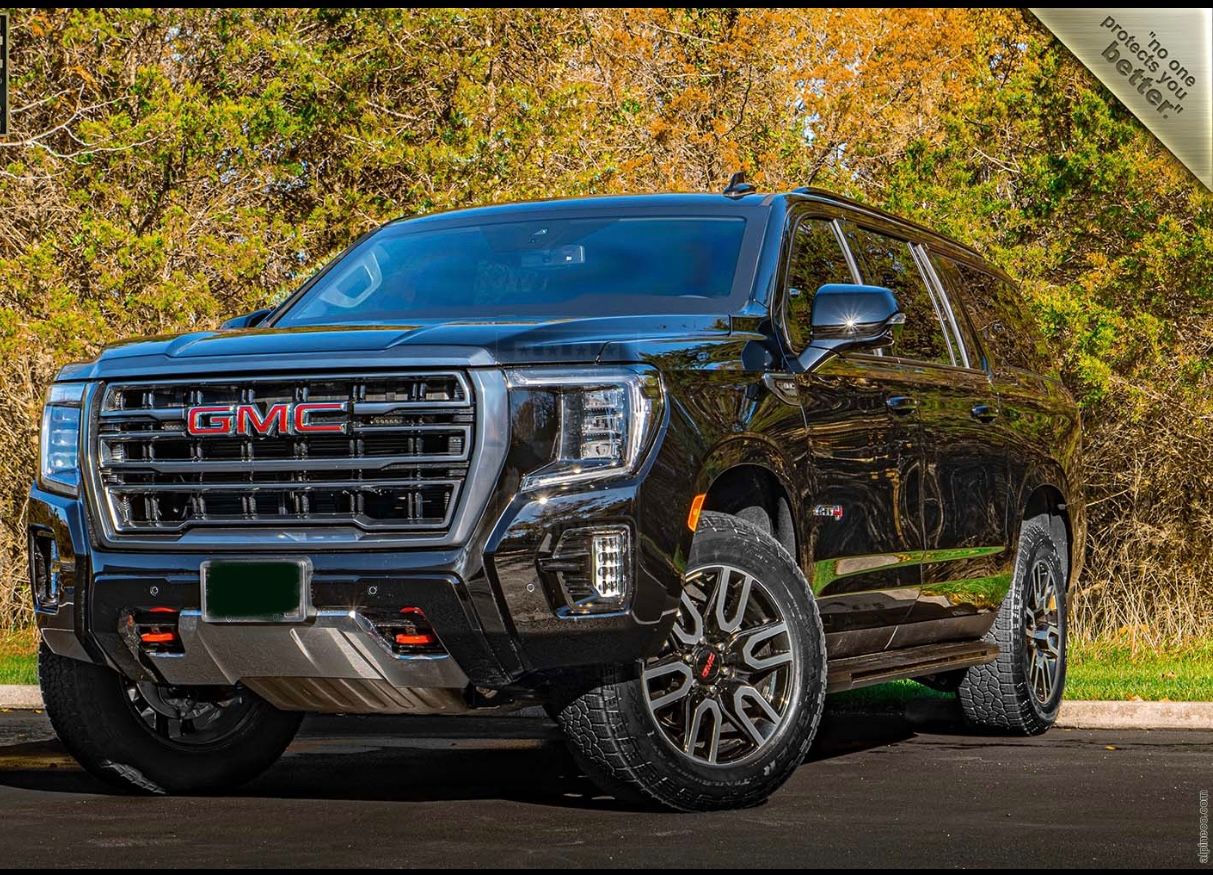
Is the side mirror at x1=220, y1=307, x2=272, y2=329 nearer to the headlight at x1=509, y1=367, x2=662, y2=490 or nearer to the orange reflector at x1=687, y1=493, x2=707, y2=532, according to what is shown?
the headlight at x1=509, y1=367, x2=662, y2=490

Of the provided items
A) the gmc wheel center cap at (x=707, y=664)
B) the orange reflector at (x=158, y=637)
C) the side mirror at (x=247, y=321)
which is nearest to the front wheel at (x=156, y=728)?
the orange reflector at (x=158, y=637)

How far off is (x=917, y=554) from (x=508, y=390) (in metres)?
2.58

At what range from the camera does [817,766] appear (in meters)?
8.18

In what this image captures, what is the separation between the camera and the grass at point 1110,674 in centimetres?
1059

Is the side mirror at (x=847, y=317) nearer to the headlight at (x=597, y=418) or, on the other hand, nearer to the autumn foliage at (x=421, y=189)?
the headlight at (x=597, y=418)

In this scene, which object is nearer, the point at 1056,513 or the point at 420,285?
the point at 420,285

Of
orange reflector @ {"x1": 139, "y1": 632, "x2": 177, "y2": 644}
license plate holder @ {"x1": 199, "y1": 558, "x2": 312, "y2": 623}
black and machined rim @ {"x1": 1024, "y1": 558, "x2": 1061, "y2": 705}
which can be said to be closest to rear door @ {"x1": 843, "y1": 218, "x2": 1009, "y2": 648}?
black and machined rim @ {"x1": 1024, "y1": 558, "x2": 1061, "y2": 705}

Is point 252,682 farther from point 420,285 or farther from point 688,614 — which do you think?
point 420,285

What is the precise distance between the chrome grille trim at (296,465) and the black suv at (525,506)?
1 cm

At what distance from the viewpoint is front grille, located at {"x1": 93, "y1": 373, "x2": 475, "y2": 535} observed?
20.2ft

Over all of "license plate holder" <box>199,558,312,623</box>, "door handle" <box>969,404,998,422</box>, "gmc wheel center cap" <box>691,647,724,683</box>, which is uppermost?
"door handle" <box>969,404,998,422</box>

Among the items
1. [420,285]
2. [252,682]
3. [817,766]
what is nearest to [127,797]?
[252,682]

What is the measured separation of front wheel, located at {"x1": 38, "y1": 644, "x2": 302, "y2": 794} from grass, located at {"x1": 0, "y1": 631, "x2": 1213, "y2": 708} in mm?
4023

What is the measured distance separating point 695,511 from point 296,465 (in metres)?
1.30
